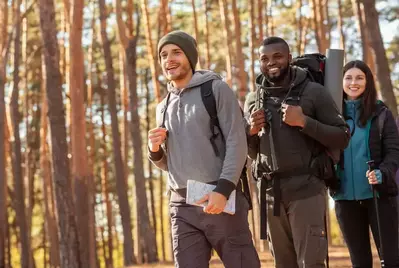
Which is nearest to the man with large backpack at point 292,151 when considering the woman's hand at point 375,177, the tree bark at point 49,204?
the woman's hand at point 375,177

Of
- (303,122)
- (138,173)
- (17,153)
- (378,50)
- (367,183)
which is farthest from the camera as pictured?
(17,153)

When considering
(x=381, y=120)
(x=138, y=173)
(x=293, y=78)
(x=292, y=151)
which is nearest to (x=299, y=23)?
(x=138, y=173)

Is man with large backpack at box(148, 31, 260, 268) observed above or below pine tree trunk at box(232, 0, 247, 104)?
below

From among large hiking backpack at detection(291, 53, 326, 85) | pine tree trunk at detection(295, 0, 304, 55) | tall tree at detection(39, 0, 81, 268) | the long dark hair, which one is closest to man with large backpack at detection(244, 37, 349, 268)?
large hiking backpack at detection(291, 53, 326, 85)

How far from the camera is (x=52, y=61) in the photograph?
43.2 ft

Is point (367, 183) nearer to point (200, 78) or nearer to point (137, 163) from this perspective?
point (200, 78)

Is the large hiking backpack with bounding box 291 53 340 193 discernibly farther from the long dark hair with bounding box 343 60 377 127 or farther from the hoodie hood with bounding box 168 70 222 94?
the hoodie hood with bounding box 168 70 222 94

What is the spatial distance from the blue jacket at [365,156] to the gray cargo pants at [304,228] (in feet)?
2.99

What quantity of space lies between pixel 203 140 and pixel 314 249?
1.09 metres

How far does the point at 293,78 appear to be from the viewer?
5.23 metres

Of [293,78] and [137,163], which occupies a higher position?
[137,163]

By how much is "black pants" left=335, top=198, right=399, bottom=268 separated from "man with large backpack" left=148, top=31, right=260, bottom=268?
1.77 meters

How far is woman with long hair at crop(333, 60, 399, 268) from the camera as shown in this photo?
6.01 metres

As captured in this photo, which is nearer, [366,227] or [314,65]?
[314,65]
